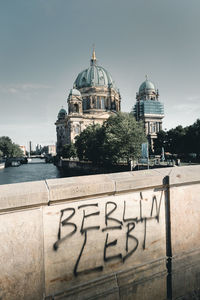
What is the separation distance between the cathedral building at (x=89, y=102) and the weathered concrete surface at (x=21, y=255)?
86565mm

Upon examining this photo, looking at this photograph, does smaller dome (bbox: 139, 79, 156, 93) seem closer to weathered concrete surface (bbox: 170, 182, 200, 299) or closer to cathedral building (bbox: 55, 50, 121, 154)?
cathedral building (bbox: 55, 50, 121, 154)

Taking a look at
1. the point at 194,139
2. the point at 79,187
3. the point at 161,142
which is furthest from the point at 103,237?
the point at 161,142

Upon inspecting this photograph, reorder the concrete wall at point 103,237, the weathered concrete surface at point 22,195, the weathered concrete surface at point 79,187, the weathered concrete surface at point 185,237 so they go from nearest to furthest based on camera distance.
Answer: the weathered concrete surface at point 22,195 < the concrete wall at point 103,237 < the weathered concrete surface at point 79,187 < the weathered concrete surface at point 185,237

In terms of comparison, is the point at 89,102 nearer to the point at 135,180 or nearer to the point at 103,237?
the point at 135,180

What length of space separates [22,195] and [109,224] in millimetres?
1430

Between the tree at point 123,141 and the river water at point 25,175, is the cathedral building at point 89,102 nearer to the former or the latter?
the river water at point 25,175

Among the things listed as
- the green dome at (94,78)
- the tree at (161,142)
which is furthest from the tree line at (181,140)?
the green dome at (94,78)

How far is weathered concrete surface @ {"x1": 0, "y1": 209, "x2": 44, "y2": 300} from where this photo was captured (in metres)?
2.44

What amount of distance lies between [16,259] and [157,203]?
2359mm

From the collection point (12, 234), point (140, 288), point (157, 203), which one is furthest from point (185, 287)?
point (12, 234)

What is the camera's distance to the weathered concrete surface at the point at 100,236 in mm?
2746

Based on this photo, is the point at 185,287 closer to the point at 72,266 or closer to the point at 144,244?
the point at 144,244

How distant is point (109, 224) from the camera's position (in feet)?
10.1

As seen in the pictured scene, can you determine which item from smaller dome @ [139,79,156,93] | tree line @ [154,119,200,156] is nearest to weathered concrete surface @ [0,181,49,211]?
tree line @ [154,119,200,156]
